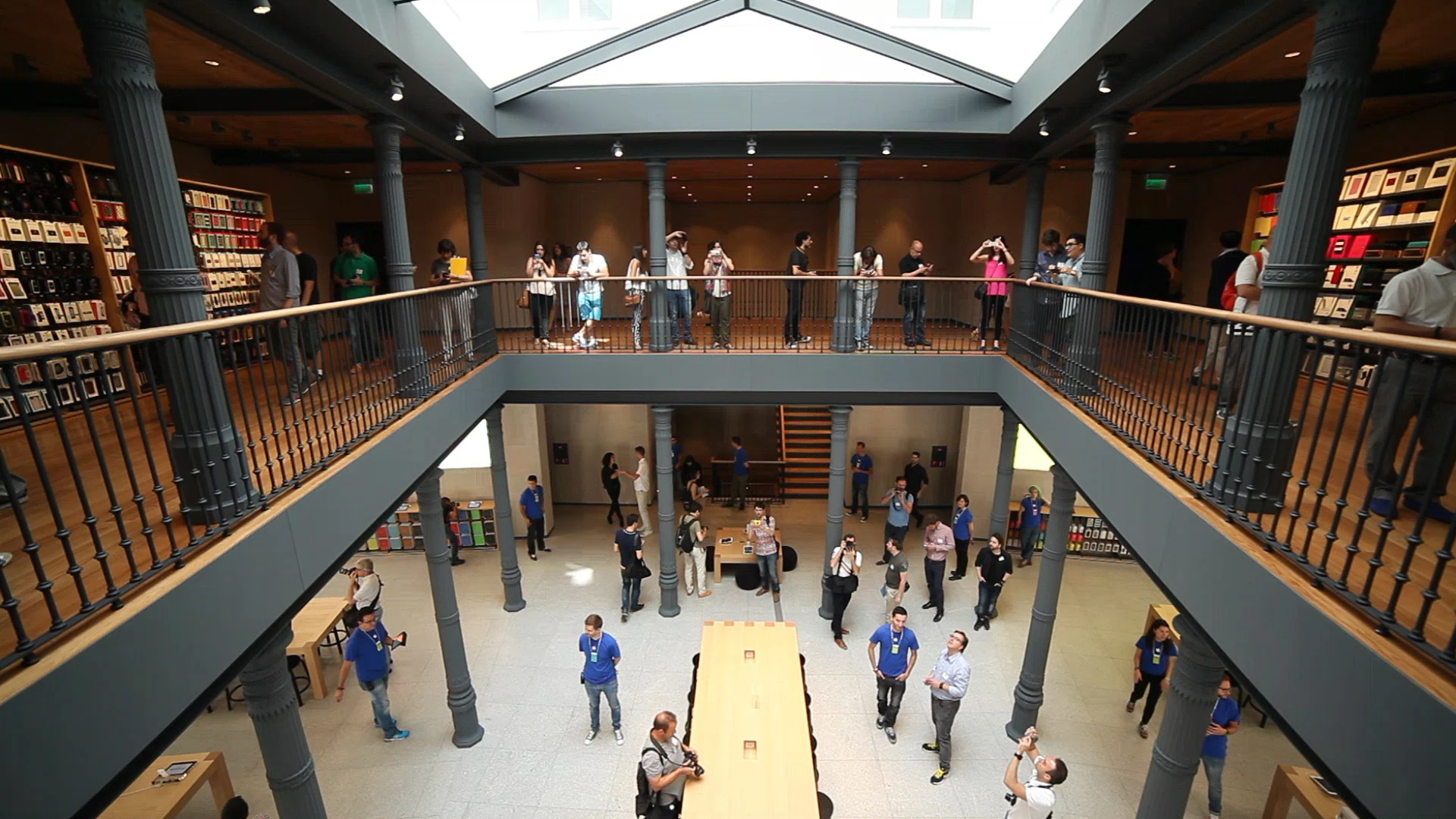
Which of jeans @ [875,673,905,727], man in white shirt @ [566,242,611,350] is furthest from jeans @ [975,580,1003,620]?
man in white shirt @ [566,242,611,350]

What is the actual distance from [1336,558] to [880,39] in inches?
282

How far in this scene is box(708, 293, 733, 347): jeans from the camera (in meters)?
9.46

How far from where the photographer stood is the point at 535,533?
39.6 ft

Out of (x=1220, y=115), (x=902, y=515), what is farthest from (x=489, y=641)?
(x=1220, y=115)

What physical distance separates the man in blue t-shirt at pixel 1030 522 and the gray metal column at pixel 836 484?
383 centimetres

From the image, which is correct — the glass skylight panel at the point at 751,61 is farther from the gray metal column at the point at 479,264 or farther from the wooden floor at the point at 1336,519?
the wooden floor at the point at 1336,519

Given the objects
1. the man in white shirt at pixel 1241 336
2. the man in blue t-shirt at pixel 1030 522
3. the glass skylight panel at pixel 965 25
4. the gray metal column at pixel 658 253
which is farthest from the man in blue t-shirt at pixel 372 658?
the man in blue t-shirt at pixel 1030 522

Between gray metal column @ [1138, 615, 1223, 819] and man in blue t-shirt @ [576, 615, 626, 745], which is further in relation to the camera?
man in blue t-shirt @ [576, 615, 626, 745]

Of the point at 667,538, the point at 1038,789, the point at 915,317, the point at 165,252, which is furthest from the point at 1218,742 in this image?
the point at 165,252

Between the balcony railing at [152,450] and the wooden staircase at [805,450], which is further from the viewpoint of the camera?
the wooden staircase at [805,450]

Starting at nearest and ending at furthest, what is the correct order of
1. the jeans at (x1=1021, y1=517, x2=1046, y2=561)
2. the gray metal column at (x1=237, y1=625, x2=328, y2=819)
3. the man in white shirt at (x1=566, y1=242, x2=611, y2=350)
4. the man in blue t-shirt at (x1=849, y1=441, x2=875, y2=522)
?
the gray metal column at (x1=237, y1=625, x2=328, y2=819), the man in white shirt at (x1=566, y1=242, x2=611, y2=350), the jeans at (x1=1021, y1=517, x2=1046, y2=561), the man in blue t-shirt at (x1=849, y1=441, x2=875, y2=522)

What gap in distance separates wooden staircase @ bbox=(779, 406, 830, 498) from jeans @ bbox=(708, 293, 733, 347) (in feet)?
19.1

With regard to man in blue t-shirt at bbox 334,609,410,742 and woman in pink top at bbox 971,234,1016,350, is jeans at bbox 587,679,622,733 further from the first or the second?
woman in pink top at bbox 971,234,1016,350

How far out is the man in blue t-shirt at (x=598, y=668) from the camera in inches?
287
